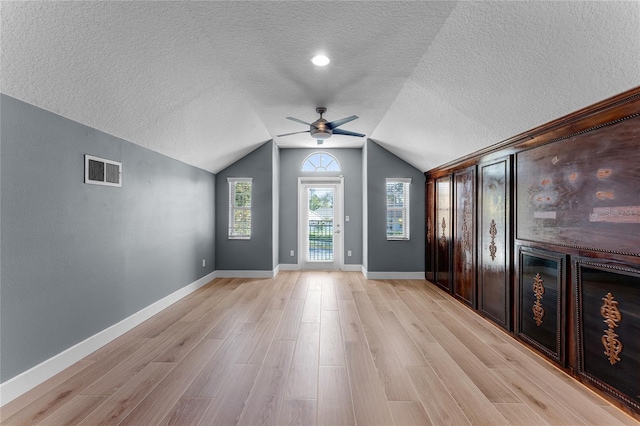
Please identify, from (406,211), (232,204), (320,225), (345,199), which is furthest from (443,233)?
(232,204)

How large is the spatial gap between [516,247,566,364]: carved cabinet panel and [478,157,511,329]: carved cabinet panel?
0.69 ft

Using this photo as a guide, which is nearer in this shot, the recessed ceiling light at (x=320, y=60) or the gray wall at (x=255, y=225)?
the recessed ceiling light at (x=320, y=60)

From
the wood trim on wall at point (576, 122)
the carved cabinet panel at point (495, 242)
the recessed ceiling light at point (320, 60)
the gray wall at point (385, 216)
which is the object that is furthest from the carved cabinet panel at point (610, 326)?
the gray wall at point (385, 216)

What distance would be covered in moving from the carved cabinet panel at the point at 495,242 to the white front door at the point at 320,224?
10.6ft

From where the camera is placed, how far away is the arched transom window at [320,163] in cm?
643

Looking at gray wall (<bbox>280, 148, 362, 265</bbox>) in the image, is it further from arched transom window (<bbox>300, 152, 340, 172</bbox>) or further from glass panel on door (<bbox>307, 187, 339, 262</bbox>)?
glass panel on door (<bbox>307, 187, 339, 262</bbox>)

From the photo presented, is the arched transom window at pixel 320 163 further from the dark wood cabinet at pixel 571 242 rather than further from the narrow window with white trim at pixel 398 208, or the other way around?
the dark wood cabinet at pixel 571 242

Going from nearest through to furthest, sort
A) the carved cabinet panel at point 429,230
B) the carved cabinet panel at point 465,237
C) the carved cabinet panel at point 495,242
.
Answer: the carved cabinet panel at point 495,242
the carved cabinet panel at point 465,237
the carved cabinet panel at point 429,230

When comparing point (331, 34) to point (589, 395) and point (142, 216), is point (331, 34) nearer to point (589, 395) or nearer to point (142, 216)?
point (142, 216)

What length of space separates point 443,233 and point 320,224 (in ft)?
8.90

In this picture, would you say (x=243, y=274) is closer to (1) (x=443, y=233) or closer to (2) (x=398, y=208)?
(2) (x=398, y=208)

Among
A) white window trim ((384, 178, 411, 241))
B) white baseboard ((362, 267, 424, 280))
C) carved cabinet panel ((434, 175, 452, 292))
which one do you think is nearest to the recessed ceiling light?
carved cabinet panel ((434, 175, 452, 292))

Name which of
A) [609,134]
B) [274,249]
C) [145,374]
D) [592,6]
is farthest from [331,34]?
[274,249]

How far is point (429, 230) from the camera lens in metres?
5.49
